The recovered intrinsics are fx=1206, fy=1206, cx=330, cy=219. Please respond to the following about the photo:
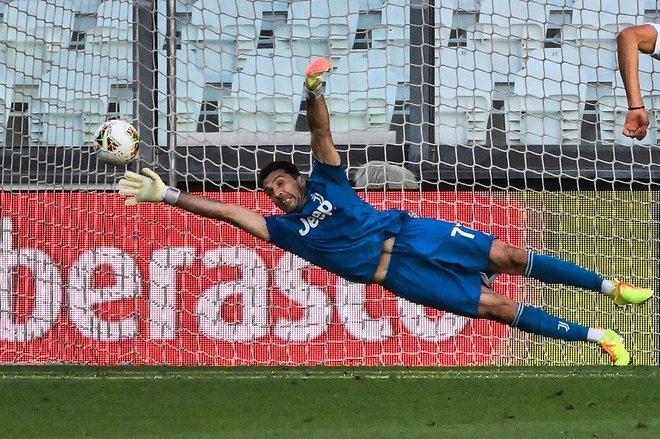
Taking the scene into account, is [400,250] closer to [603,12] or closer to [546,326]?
[546,326]

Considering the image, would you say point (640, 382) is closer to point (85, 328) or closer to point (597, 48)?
point (597, 48)

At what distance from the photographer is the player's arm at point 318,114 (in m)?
6.61

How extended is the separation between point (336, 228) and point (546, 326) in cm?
135

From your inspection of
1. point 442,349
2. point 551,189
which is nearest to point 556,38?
point 551,189

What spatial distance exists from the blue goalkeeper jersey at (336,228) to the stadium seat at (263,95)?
3122 mm

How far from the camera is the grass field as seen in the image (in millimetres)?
5574

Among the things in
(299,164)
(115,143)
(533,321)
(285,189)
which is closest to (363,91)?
(299,164)

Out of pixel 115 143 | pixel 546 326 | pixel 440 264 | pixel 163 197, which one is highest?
pixel 115 143

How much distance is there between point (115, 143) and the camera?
7.02 metres

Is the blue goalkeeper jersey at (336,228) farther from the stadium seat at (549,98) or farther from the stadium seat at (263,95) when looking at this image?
the stadium seat at (549,98)

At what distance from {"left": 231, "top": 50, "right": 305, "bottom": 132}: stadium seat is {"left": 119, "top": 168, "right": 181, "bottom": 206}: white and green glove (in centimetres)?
326

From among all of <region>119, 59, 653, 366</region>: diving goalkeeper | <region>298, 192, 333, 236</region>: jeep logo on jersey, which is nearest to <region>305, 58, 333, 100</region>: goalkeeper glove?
<region>119, 59, 653, 366</region>: diving goalkeeper

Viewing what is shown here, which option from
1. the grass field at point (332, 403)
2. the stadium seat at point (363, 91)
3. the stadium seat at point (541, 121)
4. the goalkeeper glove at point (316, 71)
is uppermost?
the stadium seat at point (363, 91)

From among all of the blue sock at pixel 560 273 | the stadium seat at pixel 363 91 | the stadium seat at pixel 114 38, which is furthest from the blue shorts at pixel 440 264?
the stadium seat at pixel 114 38
